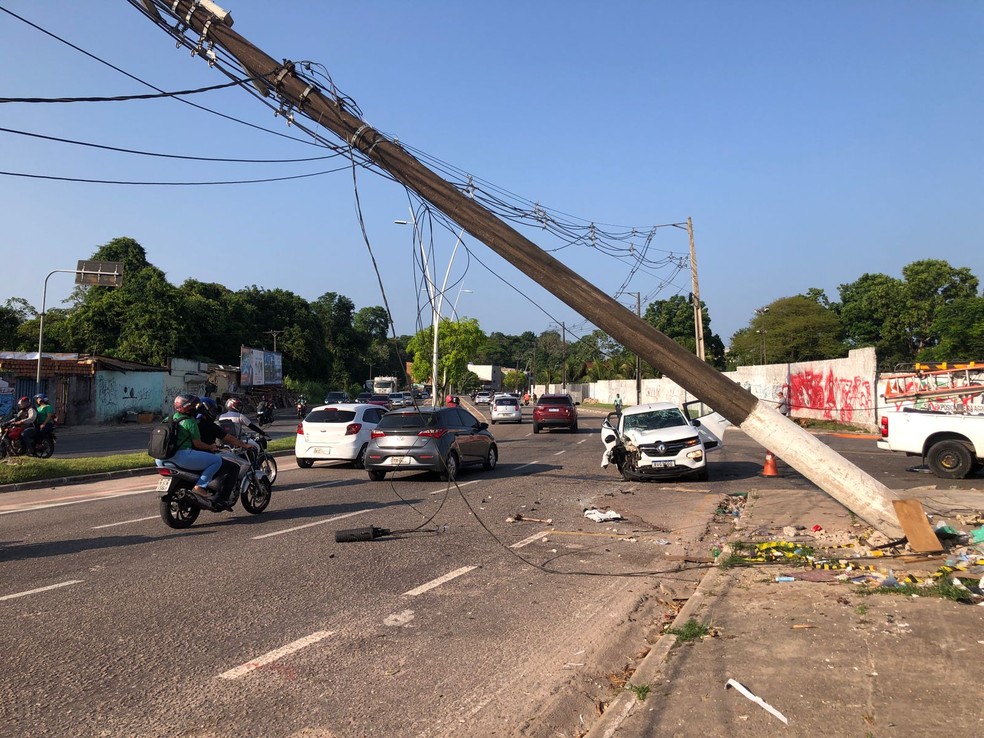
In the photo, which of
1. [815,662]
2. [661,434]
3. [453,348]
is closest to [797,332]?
[453,348]

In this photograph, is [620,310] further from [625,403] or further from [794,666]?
[625,403]

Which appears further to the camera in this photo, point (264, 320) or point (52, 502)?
point (264, 320)

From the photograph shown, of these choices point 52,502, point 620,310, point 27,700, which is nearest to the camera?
point 27,700

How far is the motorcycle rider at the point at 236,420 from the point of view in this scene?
13.5 metres

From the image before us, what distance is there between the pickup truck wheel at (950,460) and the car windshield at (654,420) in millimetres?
4864

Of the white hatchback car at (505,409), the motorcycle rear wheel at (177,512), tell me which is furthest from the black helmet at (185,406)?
the white hatchback car at (505,409)

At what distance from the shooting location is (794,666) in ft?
15.6

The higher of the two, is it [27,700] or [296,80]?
[296,80]

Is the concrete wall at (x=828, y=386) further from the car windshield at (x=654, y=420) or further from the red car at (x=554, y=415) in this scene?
the car windshield at (x=654, y=420)

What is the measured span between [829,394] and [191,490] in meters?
31.8

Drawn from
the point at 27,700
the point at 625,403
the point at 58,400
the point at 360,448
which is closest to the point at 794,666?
the point at 27,700

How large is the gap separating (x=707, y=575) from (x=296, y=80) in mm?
7448

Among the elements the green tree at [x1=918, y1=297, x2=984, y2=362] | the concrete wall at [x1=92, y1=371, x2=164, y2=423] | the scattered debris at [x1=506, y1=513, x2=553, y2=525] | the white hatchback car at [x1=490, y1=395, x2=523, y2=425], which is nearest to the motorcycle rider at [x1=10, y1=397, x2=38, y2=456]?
the scattered debris at [x1=506, y1=513, x2=553, y2=525]

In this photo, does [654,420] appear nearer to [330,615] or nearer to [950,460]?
[950,460]
